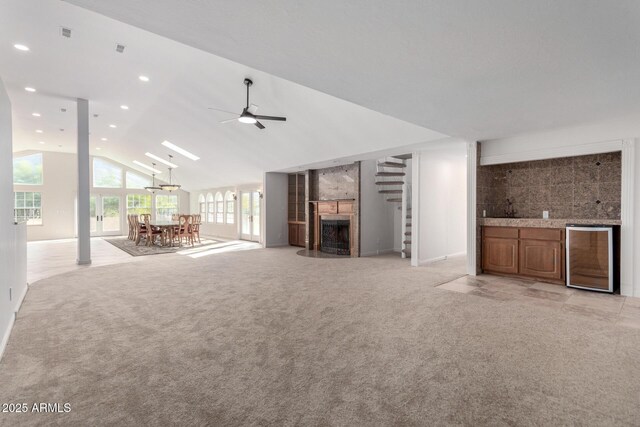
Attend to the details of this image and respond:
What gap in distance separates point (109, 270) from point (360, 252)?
568 cm

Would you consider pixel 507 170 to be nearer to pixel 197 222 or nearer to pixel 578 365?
pixel 578 365

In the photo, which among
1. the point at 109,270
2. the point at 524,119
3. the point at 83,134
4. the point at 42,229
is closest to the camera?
the point at 524,119

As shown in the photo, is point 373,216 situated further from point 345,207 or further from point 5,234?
point 5,234

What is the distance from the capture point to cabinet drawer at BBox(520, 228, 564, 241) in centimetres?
493

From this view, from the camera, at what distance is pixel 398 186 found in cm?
876

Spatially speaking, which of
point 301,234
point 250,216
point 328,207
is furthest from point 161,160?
point 328,207

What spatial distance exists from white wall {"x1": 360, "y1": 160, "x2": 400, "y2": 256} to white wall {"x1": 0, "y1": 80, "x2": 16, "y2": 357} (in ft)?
21.5

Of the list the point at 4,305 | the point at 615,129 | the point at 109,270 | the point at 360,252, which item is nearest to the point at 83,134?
the point at 109,270

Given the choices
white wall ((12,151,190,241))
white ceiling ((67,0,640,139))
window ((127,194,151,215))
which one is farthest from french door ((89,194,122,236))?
white ceiling ((67,0,640,139))

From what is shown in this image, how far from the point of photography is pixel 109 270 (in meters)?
6.43

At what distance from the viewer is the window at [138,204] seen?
15.2 metres

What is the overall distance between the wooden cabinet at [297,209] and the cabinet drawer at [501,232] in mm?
5712

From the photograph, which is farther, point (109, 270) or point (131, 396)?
point (109, 270)

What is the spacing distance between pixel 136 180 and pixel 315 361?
52.9 feet
